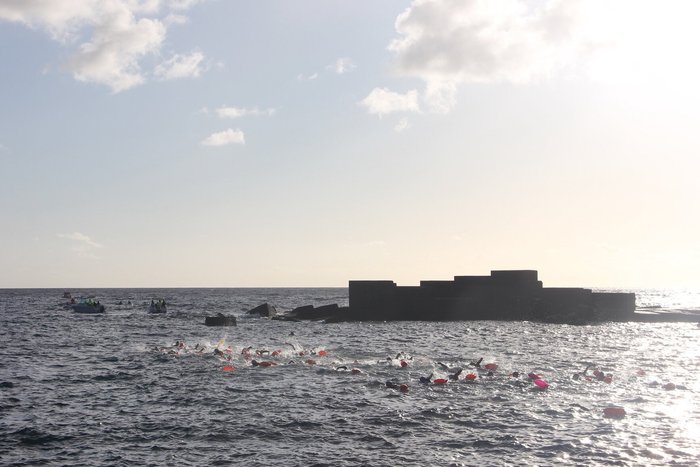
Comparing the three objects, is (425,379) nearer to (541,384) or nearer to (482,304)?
(541,384)

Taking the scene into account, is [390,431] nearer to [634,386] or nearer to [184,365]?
[634,386]

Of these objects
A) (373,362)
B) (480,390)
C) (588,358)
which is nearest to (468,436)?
(480,390)

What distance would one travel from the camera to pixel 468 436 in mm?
20125

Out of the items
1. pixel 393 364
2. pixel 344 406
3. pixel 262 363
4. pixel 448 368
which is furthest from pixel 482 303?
pixel 344 406

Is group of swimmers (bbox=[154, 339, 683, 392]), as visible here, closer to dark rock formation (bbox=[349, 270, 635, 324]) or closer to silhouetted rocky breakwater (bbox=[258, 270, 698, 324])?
silhouetted rocky breakwater (bbox=[258, 270, 698, 324])

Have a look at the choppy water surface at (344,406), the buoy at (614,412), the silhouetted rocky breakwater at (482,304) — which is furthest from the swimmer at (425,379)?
the silhouetted rocky breakwater at (482,304)

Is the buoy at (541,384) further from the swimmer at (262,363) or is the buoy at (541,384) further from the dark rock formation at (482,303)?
the dark rock formation at (482,303)

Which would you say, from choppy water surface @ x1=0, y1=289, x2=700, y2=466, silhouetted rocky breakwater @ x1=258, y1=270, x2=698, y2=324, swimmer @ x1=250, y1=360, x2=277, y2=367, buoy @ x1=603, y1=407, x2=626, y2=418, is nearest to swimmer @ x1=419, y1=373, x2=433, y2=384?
choppy water surface @ x1=0, y1=289, x2=700, y2=466

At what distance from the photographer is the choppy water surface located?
18.5 m

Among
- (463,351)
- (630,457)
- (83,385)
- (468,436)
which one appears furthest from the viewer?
(463,351)

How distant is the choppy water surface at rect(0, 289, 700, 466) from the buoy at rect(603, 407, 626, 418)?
53 cm

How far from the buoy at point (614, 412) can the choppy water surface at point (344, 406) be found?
0.53 metres

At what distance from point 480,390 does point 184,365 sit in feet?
56.9

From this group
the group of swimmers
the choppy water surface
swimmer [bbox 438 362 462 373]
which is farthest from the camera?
swimmer [bbox 438 362 462 373]
